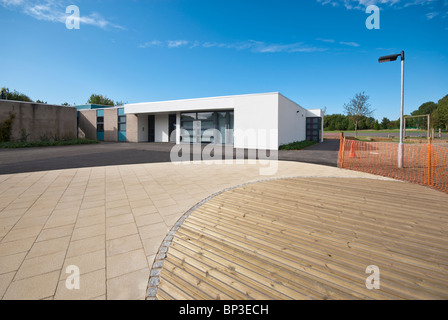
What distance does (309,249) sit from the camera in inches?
100

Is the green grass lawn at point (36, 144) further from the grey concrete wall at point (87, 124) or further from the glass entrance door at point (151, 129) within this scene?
the grey concrete wall at point (87, 124)

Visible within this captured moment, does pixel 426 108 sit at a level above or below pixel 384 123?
above

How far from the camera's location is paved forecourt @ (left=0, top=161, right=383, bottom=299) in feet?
6.66

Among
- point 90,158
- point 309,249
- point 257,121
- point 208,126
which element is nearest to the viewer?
point 309,249

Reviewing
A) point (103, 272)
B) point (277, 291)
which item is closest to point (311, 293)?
point (277, 291)

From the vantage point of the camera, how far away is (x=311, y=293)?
1.87 metres

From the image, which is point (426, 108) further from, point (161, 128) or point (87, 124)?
point (87, 124)

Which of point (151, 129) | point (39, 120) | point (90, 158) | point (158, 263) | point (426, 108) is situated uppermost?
point (426, 108)

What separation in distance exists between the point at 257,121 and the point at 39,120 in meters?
18.8

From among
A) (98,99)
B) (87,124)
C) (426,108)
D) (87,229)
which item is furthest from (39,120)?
(426,108)

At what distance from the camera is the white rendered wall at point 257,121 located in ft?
48.7

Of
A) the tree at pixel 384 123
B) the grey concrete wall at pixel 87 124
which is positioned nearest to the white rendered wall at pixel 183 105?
the grey concrete wall at pixel 87 124

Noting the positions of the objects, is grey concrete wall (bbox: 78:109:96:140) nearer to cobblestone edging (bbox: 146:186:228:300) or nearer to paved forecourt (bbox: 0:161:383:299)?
paved forecourt (bbox: 0:161:383:299)

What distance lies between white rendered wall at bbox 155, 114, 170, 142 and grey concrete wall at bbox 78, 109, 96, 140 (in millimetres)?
8412
